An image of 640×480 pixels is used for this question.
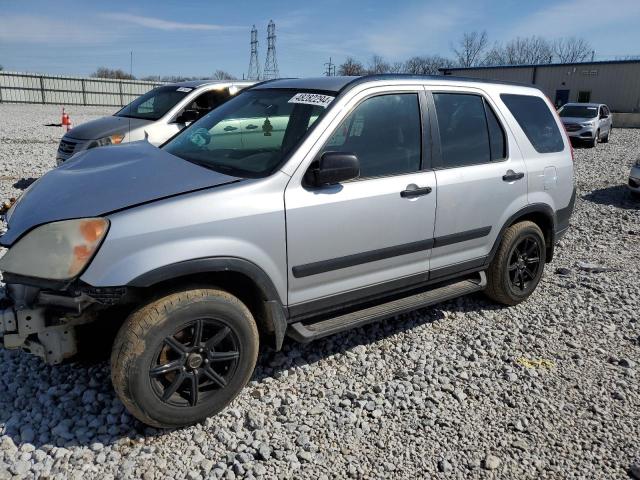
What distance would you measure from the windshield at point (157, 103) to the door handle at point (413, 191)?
6.35 m

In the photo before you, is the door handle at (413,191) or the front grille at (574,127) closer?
the door handle at (413,191)

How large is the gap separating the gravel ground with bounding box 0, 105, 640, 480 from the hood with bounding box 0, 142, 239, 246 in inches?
43.1

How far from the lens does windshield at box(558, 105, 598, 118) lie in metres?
20.1

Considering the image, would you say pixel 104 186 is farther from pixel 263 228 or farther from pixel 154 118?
pixel 154 118

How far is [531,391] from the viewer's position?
11.3 ft

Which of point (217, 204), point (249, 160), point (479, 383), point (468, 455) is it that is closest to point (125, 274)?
point (217, 204)

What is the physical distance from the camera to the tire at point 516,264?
174 inches

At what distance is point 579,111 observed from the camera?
20375mm

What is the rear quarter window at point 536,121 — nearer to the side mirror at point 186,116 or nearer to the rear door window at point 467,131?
the rear door window at point 467,131

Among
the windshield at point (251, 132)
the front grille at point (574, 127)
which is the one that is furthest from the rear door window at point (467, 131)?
the front grille at point (574, 127)

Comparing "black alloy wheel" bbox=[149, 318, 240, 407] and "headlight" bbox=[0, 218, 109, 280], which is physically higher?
"headlight" bbox=[0, 218, 109, 280]

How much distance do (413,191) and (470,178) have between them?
2.08ft

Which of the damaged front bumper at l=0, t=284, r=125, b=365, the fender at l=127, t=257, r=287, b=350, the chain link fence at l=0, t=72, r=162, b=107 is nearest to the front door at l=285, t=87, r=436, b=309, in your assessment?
the fender at l=127, t=257, r=287, b=350

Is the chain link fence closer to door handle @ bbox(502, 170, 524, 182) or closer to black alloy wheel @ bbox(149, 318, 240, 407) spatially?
door handle @ bbox(502, 170, 524, 182)
